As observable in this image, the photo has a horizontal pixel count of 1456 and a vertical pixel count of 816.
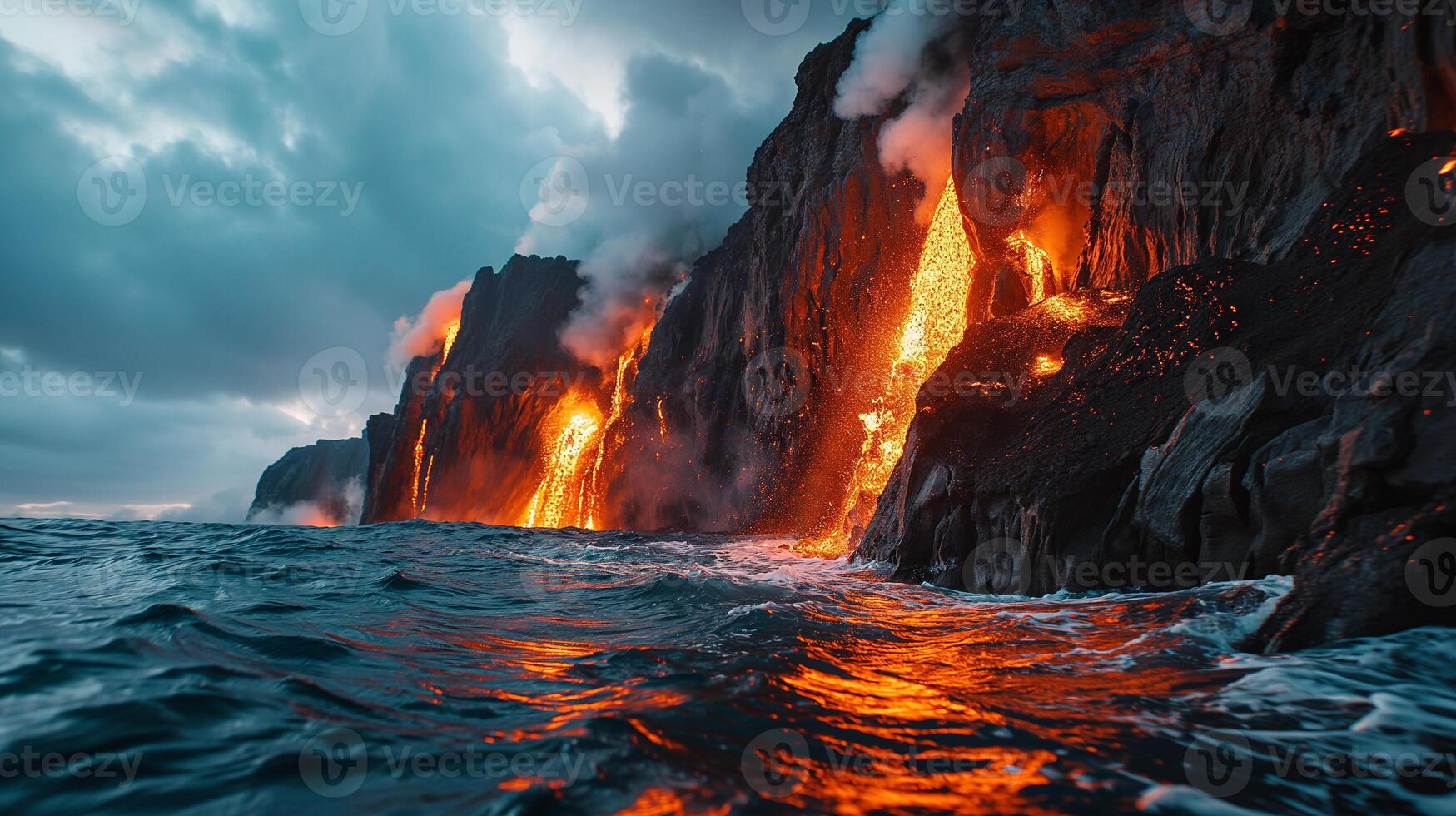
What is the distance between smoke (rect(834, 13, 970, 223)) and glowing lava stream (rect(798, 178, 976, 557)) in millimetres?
1292

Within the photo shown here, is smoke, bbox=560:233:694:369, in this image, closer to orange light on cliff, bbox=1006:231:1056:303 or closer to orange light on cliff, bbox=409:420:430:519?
orange light on cliff, bbox=409:420:430:519

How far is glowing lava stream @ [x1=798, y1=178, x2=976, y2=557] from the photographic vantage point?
18.7 metres

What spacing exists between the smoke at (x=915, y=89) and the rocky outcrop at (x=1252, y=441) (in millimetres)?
12028

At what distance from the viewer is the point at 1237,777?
98.8 inches

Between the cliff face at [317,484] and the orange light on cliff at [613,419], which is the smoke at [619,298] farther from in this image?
the cliff face at [317,484]

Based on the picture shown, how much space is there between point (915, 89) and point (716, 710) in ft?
70.2

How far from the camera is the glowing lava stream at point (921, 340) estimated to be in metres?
18.7

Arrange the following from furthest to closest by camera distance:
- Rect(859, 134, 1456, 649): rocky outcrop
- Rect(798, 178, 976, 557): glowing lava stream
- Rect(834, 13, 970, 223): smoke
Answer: Rect(834, 13, 970, 223): smoke, Rect(798, 178, 976, 557): glowing lava stream, Rect(859, 134, 1456, 649): rocky outcrop

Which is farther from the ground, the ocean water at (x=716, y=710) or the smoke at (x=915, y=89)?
the smoke at (x=915, y=89)

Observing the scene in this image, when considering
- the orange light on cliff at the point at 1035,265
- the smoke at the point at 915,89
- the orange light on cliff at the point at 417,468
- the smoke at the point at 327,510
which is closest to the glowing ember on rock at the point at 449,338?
the orange light on cliff at the point at 417,468

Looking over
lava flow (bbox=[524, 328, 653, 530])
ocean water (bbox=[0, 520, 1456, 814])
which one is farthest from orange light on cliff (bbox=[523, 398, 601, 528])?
ocean water (bbox=[0, 520, 1456, 814])

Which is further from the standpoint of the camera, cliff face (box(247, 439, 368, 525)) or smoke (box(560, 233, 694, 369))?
cliff face (box(247, 439, 368, 525))

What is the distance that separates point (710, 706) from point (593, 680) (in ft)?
3.39

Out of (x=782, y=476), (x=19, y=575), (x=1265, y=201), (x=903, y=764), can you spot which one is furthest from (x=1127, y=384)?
(x=782, y=476)
